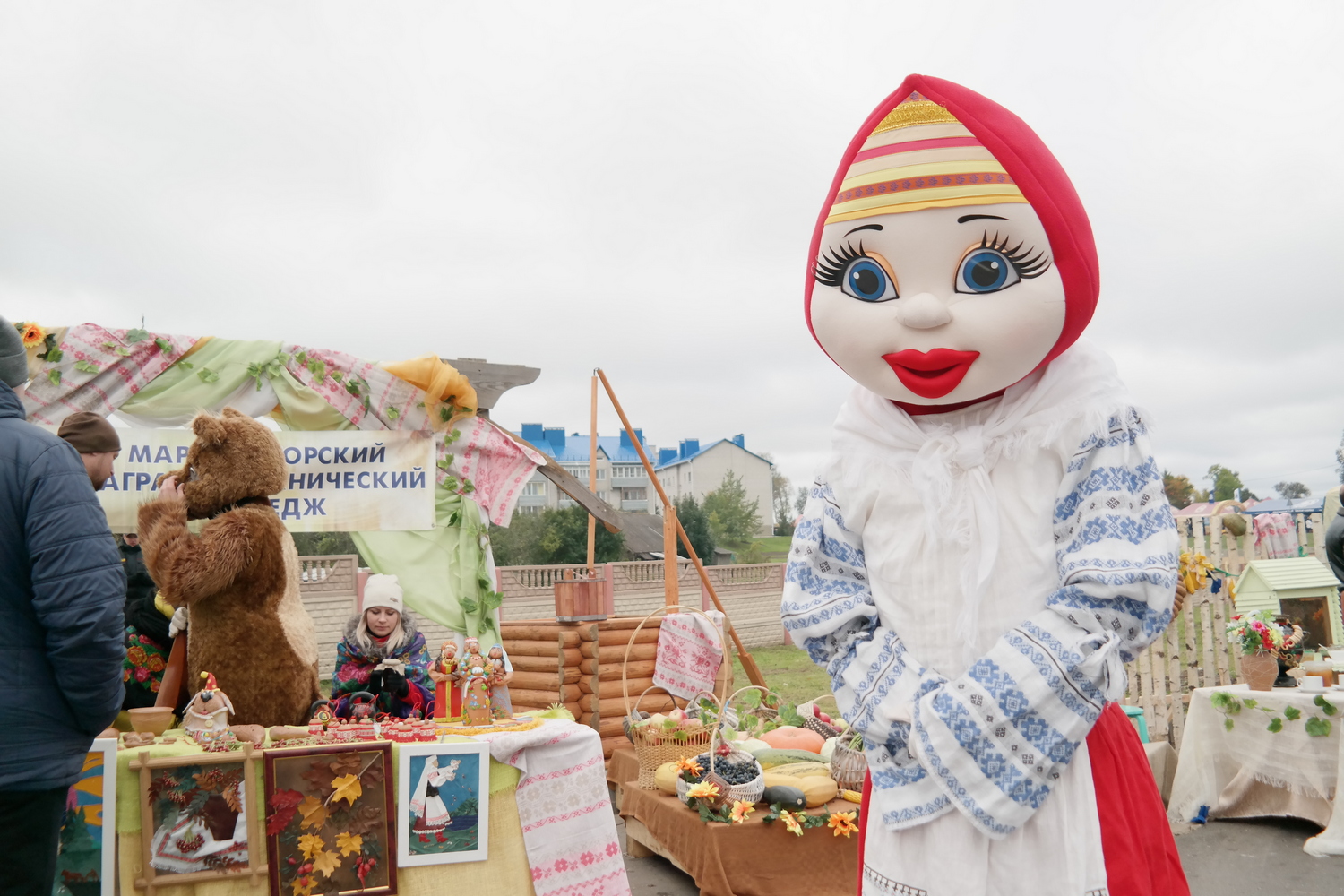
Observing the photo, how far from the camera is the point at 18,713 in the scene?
209 centimetres

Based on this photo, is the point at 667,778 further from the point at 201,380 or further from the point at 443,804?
the point at 201,380

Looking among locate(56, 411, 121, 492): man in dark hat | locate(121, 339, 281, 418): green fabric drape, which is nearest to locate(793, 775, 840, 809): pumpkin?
locate(56, 411, 121, 492): man in dark hat

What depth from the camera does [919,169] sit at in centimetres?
176

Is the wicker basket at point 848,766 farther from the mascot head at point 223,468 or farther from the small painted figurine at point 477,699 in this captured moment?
the mascot head at point 223,468

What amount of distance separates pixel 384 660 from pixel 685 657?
9.08 feet

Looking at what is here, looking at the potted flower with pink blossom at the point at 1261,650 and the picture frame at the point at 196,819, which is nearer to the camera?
the picture frame at the point at 196,819

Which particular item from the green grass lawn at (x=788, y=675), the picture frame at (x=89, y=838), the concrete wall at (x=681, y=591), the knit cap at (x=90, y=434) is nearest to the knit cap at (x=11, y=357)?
the picture frame at (x=89, y=838)

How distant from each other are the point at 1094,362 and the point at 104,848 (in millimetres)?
3211

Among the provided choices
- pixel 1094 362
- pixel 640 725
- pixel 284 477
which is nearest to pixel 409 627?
pixel 284 477

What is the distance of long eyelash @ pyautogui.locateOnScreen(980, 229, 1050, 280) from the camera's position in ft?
5.67

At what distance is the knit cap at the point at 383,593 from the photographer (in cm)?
421

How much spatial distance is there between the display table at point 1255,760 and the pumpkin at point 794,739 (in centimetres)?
228

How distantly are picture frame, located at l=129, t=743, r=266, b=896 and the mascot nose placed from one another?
2.66m

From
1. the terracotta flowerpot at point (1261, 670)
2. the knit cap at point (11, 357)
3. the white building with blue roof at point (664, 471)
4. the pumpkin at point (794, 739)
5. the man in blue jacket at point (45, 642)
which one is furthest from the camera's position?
the white building with blue roof at point (664, 471)
